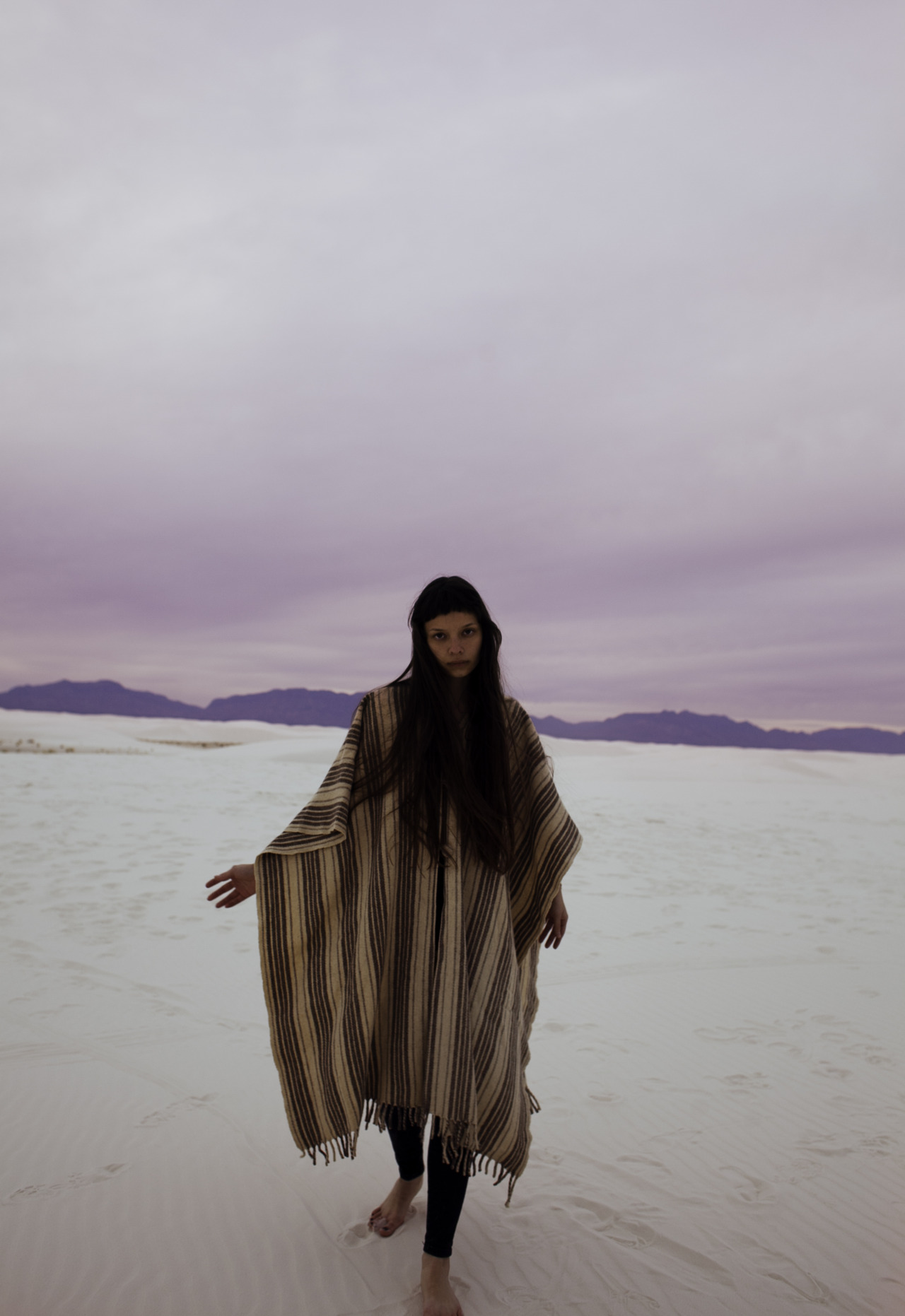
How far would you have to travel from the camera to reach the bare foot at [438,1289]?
226cm

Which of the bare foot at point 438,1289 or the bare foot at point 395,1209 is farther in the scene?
the bare foot at point 395,1209

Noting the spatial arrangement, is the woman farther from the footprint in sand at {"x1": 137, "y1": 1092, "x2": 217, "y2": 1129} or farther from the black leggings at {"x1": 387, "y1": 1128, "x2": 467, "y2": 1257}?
the footprint in sand at {"x1": 137, "y1": 1092, "x2": 217, "y2": 1129}

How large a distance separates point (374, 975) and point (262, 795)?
37.0 feet

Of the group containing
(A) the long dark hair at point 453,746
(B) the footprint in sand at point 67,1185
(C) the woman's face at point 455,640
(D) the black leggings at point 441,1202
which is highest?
(C) the woman's face at point 455,640

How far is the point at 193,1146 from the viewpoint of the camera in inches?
125

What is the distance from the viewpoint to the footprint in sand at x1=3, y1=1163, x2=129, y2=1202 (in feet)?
9.23

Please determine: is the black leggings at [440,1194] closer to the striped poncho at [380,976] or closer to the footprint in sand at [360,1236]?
the striped poncho at [380,976]

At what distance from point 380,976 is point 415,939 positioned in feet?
0.56

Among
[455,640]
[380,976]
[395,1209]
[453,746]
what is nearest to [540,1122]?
[395,1209]

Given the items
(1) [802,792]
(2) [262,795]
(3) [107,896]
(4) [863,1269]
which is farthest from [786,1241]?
(1) [802,792]

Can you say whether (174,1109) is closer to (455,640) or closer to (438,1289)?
(438,1289)

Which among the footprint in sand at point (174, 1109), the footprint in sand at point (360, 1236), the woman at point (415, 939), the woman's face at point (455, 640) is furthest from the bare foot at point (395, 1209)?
the woman's face at point (455, 640)

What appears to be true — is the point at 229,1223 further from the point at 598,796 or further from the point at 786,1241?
the point at 598,796

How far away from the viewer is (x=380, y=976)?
7.84 feet
